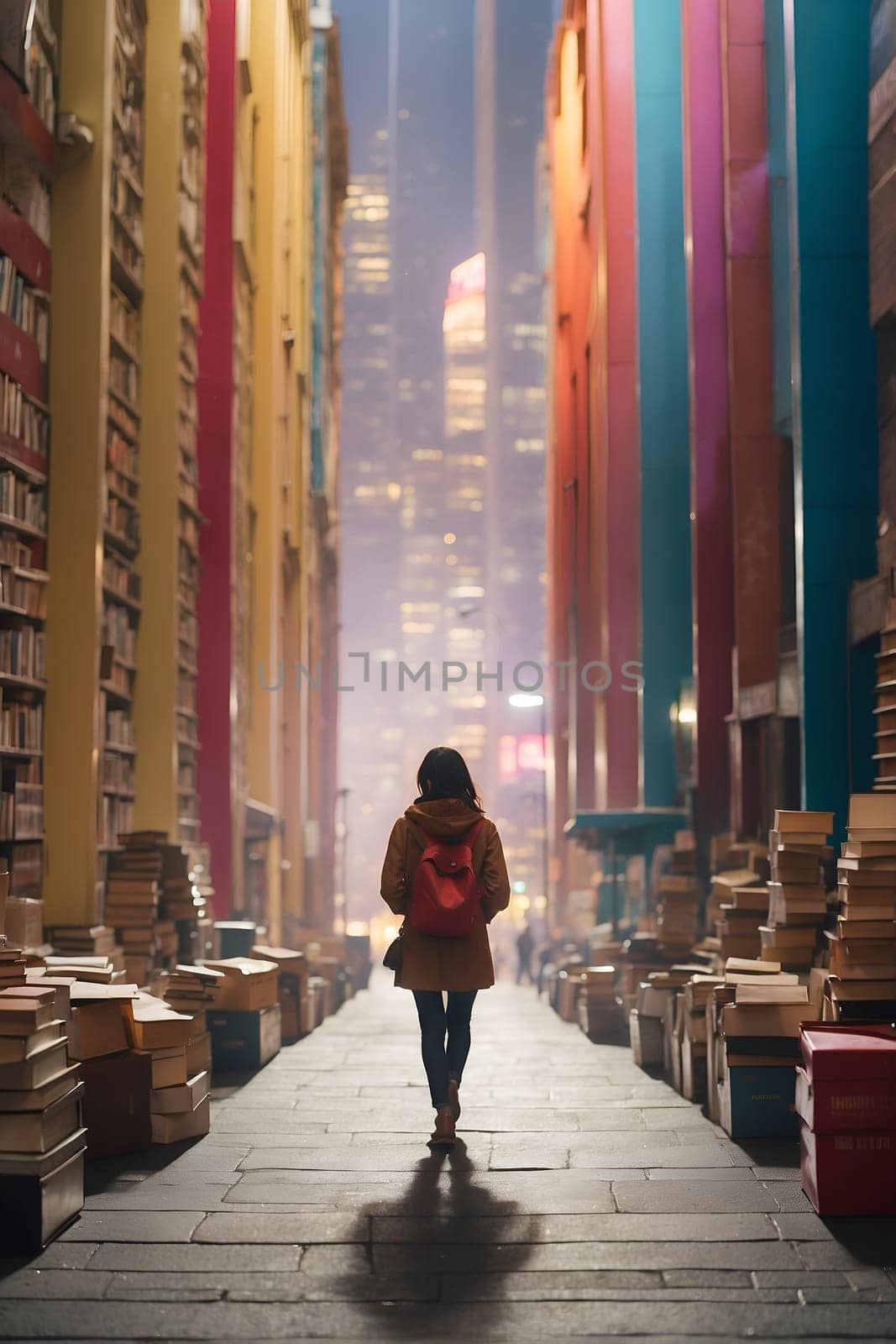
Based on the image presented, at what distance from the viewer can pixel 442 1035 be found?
25.3 feet

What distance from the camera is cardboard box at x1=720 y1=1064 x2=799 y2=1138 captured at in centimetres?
779

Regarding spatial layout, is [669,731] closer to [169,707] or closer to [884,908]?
[169,707]

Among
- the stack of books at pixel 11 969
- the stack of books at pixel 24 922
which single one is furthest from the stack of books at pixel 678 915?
the stack of books at pixel 11 969

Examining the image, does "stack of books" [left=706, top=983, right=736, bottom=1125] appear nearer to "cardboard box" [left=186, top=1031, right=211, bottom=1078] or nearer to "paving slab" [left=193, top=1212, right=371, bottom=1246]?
"cardboard box" [left=186, top=1031, right=211, bottom=1078]

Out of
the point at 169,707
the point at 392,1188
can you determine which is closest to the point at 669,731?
the point at 169,707

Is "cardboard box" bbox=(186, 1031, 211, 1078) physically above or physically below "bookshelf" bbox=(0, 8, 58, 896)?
below

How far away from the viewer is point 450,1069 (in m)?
7.76

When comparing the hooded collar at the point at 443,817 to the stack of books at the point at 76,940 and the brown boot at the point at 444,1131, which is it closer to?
the brown boot at the point at 444,1131

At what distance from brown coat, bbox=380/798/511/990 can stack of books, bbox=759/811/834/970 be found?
337 centimetres

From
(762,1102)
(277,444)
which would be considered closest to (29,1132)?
(762,1102)

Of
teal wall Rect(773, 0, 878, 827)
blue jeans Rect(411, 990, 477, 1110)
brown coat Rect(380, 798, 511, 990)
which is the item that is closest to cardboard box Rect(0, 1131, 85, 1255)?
brown coat Rect(380, 798, 511, 990)

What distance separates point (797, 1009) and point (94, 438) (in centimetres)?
668

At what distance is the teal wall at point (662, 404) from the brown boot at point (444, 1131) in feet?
57.2

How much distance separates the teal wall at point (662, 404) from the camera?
25406 mm
